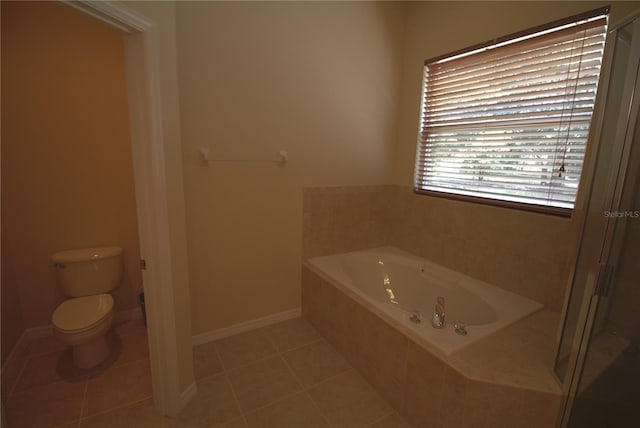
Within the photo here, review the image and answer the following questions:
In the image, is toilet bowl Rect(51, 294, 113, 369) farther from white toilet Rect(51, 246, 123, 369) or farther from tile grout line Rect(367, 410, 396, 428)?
tile grout line Rect(367, 410, 396, 428)

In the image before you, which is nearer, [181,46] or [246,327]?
[181,46]

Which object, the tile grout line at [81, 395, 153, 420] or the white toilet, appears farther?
the white toilet

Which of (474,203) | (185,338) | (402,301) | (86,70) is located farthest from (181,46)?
(402,301)

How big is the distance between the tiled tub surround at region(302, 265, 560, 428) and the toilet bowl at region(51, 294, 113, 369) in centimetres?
154

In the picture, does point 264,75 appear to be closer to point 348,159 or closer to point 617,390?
point 348,159

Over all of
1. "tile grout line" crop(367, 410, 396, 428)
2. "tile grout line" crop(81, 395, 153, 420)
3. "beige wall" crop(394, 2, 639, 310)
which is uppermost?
"beige wall" crop(394, 2, 639, 310)

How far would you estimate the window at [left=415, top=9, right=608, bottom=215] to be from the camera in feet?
5.56

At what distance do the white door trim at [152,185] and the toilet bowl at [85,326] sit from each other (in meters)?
0.58

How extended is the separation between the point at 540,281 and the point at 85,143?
3.23 meters

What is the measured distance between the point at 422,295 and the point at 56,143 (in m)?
2.91

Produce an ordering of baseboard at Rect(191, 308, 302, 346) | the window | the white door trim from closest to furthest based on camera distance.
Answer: the white door trim
the window
baseboard at Rect(191, 308, 302, 346)

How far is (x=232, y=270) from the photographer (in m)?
2.22

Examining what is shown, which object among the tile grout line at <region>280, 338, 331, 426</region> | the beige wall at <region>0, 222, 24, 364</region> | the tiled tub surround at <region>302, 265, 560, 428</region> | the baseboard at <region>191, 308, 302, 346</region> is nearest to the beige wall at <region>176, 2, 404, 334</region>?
the baseboard at <region>191, 308, 302, 346</region>

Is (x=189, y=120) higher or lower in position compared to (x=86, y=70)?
lower
